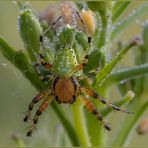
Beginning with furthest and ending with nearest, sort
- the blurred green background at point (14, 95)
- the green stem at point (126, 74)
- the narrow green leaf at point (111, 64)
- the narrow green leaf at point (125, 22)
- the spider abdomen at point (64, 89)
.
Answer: the blurred green background at point (14, 95) → the spider abdomen at point (64, 89) → the narrow green leaf at point (125, 22) → the green stem at point (126, 74) → the narrow green leaf at point (111, 64)

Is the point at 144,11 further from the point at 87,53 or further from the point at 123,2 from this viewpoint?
the point at 87,53

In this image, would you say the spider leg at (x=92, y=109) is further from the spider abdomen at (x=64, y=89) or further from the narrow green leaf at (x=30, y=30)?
the narrow green leaf at (x=30, y=30)

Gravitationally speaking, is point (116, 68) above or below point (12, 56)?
below

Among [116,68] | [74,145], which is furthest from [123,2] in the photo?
[74,145]

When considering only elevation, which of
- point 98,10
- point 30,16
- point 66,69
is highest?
point 30,16

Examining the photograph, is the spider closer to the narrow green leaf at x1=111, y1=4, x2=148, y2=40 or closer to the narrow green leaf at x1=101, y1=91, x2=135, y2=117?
the narrow green leaf at x1=101, y1=91, x2=135, y2=117

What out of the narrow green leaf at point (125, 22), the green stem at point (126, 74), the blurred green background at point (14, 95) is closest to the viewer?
the green stem at point (126, 74)

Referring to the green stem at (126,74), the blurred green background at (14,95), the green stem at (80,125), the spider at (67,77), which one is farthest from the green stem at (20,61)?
the blurred green background at (14,95)

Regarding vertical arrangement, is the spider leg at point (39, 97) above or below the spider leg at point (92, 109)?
above
